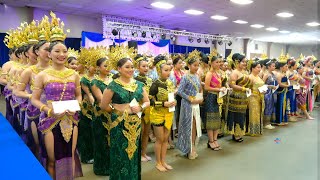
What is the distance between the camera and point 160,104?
326 cm

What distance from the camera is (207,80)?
163 inches

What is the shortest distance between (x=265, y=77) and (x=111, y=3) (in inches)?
193

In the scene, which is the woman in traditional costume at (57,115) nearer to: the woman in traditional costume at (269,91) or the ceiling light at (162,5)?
the woman in traditional costume at (269,91)

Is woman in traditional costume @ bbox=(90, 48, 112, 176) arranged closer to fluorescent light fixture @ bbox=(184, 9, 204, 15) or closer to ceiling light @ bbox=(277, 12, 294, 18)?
fluorescent light fixture @ bbox=(184, 9, 204, 15)

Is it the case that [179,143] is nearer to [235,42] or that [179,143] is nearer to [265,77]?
[265,77]

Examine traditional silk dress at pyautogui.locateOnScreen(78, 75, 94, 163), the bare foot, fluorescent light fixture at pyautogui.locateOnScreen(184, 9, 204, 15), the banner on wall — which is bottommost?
the bare foot

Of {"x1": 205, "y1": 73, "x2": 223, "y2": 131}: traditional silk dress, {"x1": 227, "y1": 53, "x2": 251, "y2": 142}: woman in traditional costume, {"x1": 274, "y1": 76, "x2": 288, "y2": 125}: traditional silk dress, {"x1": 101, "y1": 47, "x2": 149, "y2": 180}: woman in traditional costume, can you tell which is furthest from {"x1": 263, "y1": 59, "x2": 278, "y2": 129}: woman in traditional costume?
{"x1": 101, "y1": 47, "x2": 149, "y2": 180}: woman in traditional costume

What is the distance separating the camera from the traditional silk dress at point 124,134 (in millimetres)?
2602

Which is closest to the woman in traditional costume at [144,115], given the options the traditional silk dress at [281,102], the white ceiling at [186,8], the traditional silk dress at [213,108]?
the traditional silk dress at [213,108]

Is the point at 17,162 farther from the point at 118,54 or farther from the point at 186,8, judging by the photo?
the point at 186,8

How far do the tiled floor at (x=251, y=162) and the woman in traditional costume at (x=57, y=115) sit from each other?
2.90 ft

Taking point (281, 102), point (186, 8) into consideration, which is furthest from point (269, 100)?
point (186, 8)

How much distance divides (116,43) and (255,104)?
5964mm

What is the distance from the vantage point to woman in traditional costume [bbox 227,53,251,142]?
15.0 ft
